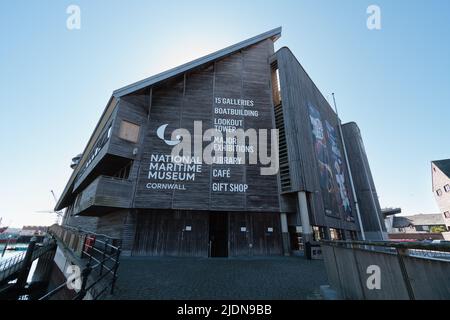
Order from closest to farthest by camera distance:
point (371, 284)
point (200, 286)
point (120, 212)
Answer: point (371, 284) → point (200, 286) → point (120, 212)

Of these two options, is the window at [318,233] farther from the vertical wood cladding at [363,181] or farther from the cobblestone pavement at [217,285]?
the vertical wood cladding at [363,181]

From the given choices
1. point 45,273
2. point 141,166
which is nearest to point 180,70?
point 141,166

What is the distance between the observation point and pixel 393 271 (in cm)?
306

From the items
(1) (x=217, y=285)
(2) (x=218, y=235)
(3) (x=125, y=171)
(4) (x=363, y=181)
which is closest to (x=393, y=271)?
(1) (x=217, y=285)

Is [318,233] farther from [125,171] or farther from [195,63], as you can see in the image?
[195,63]

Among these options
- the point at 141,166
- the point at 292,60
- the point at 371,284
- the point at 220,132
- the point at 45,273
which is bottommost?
the point at 45,273

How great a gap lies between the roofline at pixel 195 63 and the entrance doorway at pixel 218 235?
1269 cm

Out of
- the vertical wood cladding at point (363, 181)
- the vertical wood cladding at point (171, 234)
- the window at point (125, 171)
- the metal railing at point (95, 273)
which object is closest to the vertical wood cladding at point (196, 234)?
the vertical wood cladding at point (171, 234)

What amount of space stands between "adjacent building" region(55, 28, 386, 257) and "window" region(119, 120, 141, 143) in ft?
0.26

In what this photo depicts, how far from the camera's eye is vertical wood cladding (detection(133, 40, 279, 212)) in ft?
49.8

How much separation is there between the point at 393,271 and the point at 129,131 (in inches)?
668
